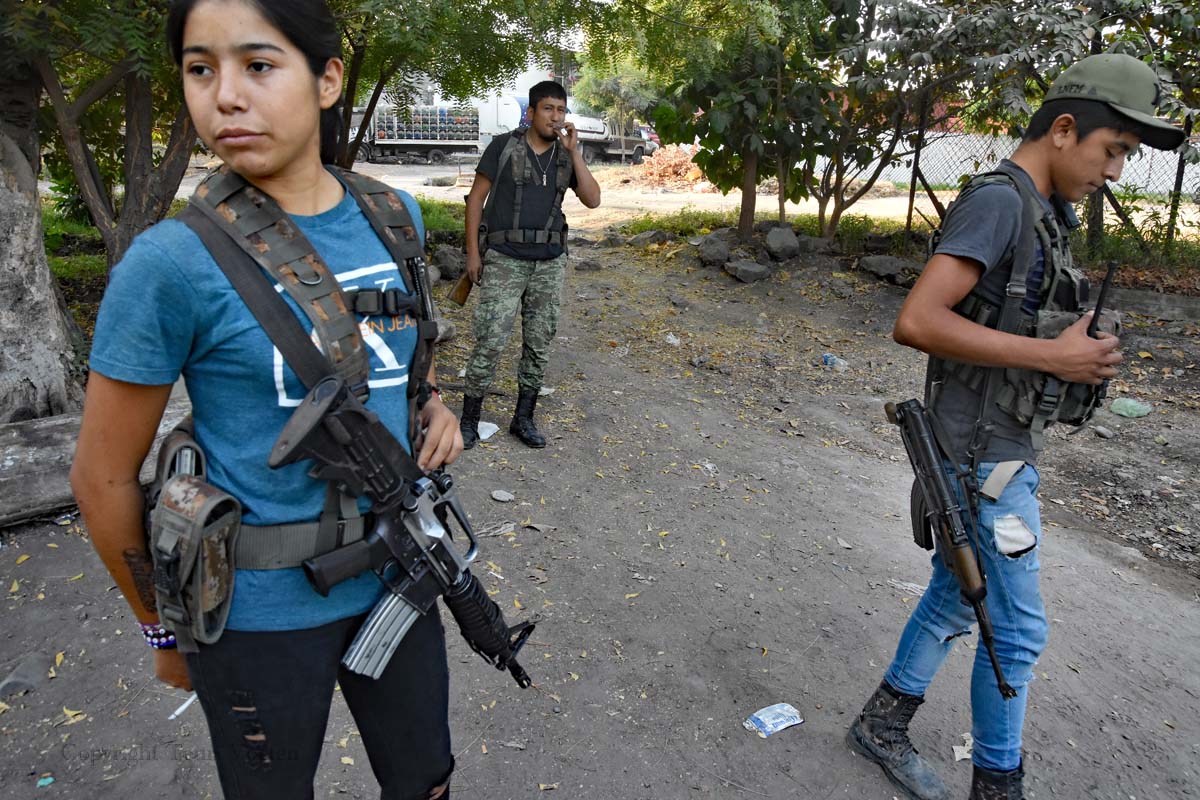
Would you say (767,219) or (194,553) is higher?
(194,553)

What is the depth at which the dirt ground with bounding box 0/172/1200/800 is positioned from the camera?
2.63 meters

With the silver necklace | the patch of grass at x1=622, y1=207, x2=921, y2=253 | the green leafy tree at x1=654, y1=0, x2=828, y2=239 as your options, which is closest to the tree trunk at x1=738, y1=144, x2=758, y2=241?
the green leafy tree at x1=654, y1=0, x2=828, y2=239

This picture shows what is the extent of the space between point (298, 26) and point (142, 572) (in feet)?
2.92

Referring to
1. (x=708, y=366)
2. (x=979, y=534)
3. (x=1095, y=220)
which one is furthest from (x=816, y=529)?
(x=1095, y=220)

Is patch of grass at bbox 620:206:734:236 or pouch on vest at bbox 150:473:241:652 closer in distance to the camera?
pouch on vest at bbox 150:473:241:652

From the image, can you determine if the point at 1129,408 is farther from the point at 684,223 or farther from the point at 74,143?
the point at 74,143

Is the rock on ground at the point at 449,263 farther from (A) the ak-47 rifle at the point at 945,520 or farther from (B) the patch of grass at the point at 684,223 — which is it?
(A) the ak-47 rifle at the point at 945,520

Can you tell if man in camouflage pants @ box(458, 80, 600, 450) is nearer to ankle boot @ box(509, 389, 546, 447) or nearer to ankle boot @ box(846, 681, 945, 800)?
ankle boot @ box(509, 389, 546, 447)

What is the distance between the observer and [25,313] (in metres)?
4.14

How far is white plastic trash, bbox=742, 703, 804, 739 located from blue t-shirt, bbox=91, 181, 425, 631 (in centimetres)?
175

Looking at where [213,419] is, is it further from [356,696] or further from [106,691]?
[106,691]

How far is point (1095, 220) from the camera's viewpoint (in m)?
8.63

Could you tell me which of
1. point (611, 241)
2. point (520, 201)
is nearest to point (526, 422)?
point (520, 201)

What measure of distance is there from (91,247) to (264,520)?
9266 millimetres
